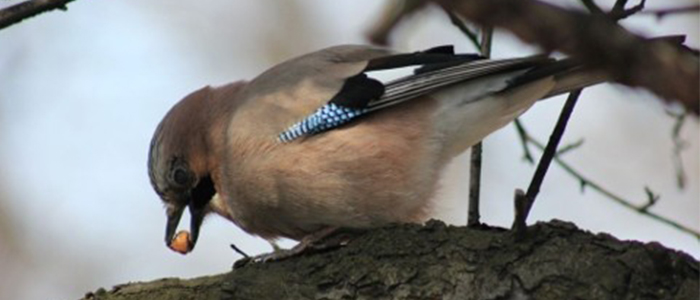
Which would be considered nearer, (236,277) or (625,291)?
(625,291)

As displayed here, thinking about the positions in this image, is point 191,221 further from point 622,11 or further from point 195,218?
point 622,11

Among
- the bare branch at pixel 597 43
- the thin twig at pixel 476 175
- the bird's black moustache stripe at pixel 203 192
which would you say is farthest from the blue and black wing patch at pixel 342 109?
the bare branch at pixel 597 43

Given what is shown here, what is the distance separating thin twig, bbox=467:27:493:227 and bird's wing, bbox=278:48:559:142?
10 cm

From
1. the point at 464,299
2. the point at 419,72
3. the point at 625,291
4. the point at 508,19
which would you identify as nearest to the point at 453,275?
the point at 464,299

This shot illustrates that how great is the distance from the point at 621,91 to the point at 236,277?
2540 mm

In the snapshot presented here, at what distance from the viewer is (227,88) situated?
245 inches

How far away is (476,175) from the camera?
16.6ft

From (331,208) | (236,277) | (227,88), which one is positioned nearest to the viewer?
(236,277)

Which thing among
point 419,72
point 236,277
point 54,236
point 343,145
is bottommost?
point 236,277

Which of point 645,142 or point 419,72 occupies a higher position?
point 645,142

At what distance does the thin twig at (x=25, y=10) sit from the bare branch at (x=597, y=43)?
261 cm

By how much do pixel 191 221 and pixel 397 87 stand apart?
4.27 feet

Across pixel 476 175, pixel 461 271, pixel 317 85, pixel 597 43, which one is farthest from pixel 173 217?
pixel 597 43

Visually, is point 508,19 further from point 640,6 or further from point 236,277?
point 640,6
